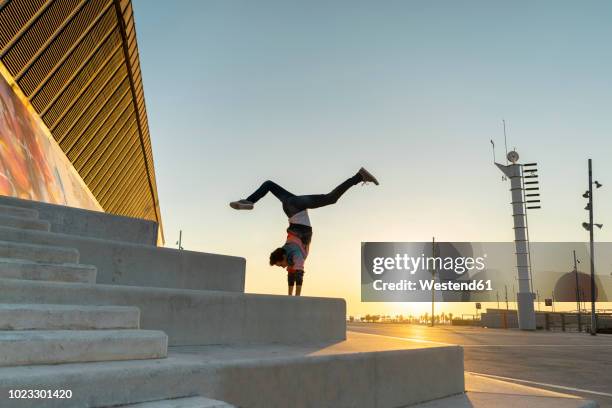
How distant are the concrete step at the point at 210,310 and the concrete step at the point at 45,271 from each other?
0.29 metres

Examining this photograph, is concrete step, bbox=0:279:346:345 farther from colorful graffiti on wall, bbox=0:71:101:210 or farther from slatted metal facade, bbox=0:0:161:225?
slatted metal facade, bbox=0:0:161:225

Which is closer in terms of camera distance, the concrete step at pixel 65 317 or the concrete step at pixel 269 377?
the concrete step at pixel 269 377

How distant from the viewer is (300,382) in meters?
2.89

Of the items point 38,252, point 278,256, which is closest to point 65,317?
point 38,252

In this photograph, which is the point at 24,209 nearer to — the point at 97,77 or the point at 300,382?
the point at 300,382

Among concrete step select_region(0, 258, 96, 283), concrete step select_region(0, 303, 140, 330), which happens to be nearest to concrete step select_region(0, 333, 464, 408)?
concrete step select_region(0, 303, 140, 330)

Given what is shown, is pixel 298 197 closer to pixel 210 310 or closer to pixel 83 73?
pixel 210 310

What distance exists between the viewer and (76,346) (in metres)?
2.22

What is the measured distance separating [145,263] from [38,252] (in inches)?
32.3

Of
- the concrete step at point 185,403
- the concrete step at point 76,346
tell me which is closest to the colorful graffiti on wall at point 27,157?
the concrete step at point 76,346

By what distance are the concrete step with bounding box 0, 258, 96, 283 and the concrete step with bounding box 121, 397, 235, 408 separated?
4.51 feet

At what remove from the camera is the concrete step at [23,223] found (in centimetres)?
375

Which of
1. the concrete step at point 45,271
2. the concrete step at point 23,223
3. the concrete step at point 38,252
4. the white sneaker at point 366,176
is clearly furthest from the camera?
the white sneaker at point 366,176

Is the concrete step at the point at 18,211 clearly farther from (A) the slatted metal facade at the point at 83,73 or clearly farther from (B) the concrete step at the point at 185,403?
(A) the slatted metal facade at the point at 83,73
